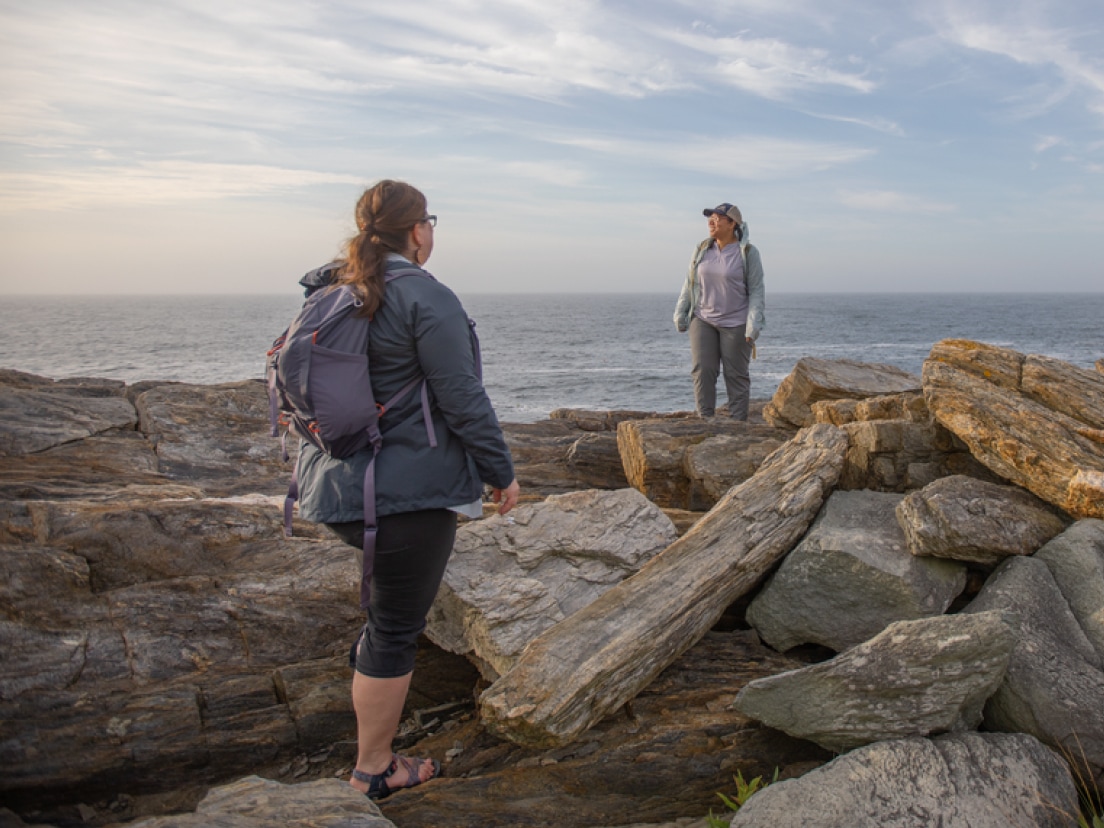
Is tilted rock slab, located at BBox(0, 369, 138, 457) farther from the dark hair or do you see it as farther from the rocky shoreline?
the dark hair

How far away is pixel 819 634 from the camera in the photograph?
5289 millimetres

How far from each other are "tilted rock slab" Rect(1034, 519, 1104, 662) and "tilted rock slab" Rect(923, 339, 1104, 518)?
246 millimetres

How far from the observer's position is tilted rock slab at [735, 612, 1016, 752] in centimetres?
414

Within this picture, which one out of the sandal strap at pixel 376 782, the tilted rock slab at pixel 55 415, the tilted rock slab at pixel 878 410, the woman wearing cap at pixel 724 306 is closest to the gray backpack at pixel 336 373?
the sandal strap at pixel 376 782

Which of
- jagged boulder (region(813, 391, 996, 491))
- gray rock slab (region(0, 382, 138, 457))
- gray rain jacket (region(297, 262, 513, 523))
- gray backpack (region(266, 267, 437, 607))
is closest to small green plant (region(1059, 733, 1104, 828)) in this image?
jagged boulder (region(813, 391, 996, 491))

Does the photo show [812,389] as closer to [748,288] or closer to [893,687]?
[748,288]

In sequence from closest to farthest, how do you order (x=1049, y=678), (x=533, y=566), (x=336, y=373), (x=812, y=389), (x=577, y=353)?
(x=336, y=373) < (x=1049, y=678) < (x=533, y=566) < (x=812, y=389) < (x=577, y=353)

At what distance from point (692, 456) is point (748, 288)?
2511 millimetres

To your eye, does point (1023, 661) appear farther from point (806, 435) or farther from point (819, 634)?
point (806, 435)

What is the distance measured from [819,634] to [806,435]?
5.94ft

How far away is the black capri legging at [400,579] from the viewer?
357cm

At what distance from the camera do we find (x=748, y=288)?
9.34m

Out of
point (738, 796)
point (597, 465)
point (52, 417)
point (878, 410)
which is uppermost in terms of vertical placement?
point (878, 410)

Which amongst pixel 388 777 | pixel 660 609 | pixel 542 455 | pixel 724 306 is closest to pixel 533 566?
pixel 660 609
